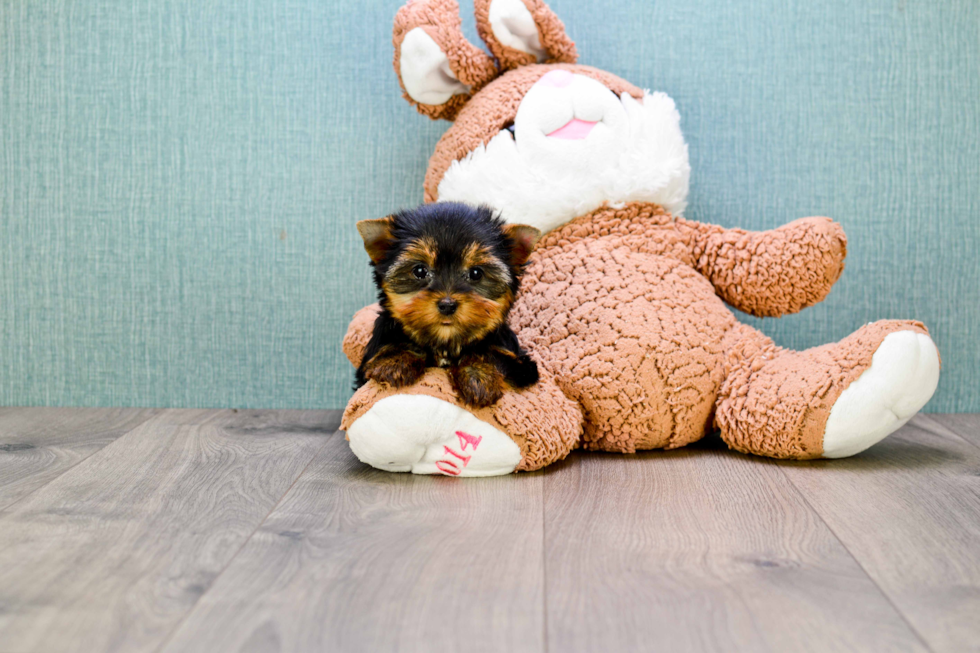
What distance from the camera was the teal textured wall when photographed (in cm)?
212

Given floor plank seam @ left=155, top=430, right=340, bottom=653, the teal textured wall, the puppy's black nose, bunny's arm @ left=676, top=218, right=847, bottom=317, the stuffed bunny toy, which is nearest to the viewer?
floor plank seam @ left=155, top=430, right=340, bottom=653

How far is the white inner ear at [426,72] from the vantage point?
5.80 feet

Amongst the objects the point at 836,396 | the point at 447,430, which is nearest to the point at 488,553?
the point at 447,430

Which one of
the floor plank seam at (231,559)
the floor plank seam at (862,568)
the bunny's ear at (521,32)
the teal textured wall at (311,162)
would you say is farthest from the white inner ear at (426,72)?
the floor plank seam at (862,568)

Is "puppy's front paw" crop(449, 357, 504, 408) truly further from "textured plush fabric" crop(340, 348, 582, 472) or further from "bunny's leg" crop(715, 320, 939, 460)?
"bunny's leg" crop(715, 320, 939, 460)

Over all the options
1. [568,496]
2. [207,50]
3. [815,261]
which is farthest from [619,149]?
[207,50]

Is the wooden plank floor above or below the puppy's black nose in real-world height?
below

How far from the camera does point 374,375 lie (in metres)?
1.45

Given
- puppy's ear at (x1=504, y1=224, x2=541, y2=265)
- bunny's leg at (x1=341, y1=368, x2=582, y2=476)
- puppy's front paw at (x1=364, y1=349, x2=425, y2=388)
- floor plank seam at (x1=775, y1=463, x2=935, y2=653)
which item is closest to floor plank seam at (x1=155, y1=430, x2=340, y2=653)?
bunny's leg at (x1=341, y1=368, x2=582, y2=476)

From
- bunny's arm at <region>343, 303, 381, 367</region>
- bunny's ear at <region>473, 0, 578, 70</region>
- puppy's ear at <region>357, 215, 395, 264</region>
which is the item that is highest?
bunny's ear at <region>473, 0, 578, 70</region>

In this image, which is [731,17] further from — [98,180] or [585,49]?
[98,180]

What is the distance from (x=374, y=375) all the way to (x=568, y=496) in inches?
16.6

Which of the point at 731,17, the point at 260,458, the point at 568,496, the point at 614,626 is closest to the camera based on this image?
the point at 614,626

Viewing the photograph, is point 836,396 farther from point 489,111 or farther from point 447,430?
point 489,111
